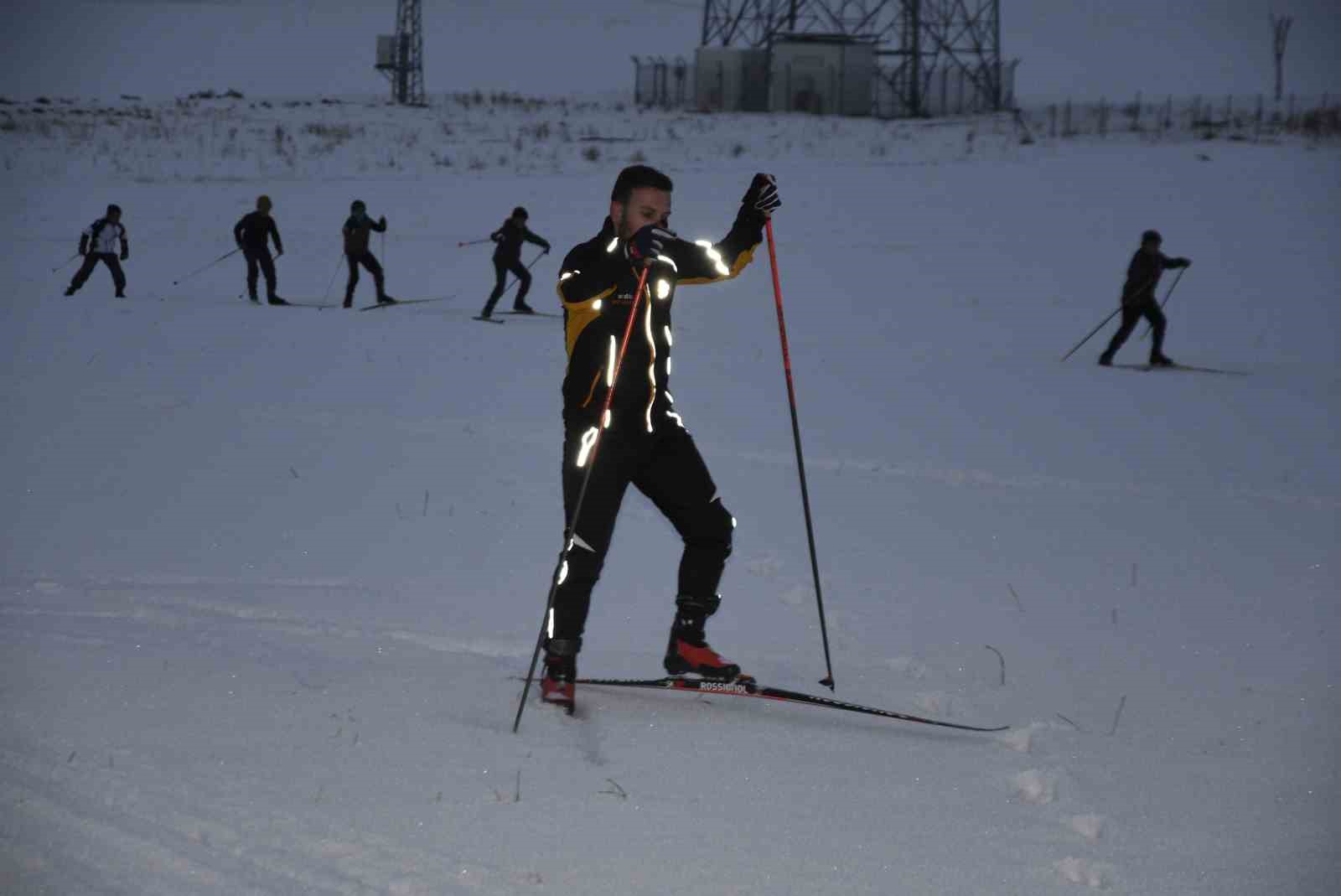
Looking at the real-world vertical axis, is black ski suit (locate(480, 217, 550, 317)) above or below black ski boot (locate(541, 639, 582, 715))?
above

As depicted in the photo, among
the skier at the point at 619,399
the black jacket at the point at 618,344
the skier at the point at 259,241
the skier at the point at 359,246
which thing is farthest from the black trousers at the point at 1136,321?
the black jacket at the point at 618,344

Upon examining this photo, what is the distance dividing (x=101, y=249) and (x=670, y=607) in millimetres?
13221

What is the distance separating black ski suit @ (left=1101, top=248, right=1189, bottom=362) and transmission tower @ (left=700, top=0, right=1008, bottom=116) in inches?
963

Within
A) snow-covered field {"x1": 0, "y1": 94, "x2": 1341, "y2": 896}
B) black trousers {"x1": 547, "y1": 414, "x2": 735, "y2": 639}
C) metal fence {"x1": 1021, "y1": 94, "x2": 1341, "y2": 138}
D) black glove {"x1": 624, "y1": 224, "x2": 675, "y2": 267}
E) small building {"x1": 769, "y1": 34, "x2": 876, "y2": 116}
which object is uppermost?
small building {"x1": 769, "y1": 34, "x2": 876, "y2": 116}

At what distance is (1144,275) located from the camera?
44.4 ft

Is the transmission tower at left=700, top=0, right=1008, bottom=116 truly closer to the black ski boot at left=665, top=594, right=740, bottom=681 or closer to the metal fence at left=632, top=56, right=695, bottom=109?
the metal fence at left=632, top=56, right=695, bottom=109

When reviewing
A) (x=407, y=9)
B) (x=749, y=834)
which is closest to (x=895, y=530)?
(x=749, y=834)

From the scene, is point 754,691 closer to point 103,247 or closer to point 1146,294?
Result: point 1146,294

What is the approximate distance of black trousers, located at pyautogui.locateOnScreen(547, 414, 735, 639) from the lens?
13.6 feet

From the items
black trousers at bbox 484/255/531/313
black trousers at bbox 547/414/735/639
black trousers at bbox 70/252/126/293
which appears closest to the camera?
black trousers at bbox 547/414/735/639

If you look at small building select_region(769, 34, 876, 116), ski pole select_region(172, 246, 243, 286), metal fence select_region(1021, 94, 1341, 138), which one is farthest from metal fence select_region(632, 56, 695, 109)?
ski pole select_region(172, 246, 243, 286)

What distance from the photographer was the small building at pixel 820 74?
1448 inches

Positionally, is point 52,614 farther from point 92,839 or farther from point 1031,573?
point 1031,573

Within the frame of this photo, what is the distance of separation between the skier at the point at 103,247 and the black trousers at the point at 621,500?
14.1m
